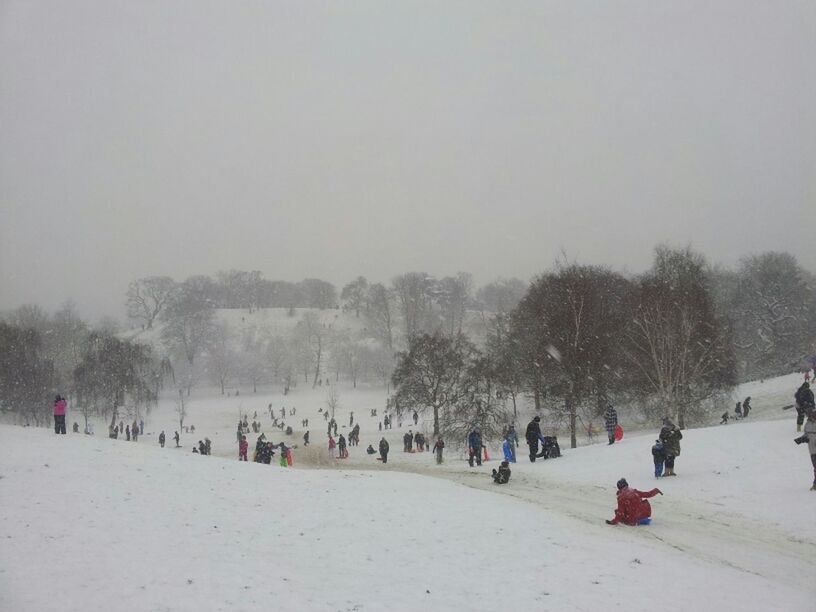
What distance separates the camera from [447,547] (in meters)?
10.4

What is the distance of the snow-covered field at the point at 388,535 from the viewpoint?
7.82m

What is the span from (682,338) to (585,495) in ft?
69.7

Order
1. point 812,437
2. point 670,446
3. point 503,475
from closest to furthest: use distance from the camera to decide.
Answer: point 812,437 → point 670,446 → point 503,475

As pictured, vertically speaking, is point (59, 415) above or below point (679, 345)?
below

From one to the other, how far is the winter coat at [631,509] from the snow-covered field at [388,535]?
442 mm

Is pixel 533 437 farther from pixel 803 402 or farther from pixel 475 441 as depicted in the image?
pixel 803 402

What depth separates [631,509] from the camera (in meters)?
12.3

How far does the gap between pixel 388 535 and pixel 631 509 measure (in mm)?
5532

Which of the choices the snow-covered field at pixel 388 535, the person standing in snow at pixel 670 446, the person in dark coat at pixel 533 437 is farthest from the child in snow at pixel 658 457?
the person in dark coat at pixel 533 437

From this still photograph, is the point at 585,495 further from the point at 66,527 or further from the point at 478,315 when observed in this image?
the point at 478,315

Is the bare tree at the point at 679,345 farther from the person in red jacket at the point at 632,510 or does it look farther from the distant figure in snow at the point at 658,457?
the person in red jacket at the point at 632,510

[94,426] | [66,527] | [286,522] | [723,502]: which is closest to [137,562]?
[66,527]

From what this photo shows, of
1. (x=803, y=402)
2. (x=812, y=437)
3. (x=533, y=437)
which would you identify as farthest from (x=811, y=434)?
(x=533, y=437)

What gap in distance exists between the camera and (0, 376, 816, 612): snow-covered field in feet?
25.6
